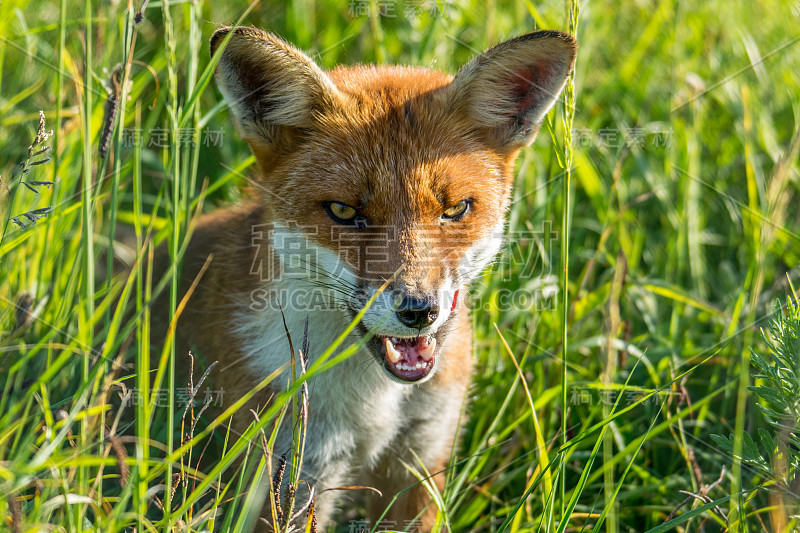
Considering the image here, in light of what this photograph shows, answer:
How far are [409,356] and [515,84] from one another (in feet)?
4.51

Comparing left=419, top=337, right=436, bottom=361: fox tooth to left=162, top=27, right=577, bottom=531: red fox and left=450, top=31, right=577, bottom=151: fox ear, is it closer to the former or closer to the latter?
left=162, top=27, right=577, bottom=531: red fox

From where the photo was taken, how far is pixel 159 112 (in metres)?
4.57

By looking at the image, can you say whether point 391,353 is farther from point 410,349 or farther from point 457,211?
point 457,211

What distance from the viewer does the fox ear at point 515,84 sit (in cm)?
299

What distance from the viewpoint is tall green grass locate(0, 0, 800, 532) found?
8.26 ft

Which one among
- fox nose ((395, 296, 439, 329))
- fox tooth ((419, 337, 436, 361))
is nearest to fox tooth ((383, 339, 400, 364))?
fox tooth ((419, 337, 436, 361))

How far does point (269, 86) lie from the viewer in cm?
314

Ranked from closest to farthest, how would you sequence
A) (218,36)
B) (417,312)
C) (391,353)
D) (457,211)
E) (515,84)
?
1. (417,312)
2. (218,36)
3. (391,353)
4. (457,211)
5. (515,84)

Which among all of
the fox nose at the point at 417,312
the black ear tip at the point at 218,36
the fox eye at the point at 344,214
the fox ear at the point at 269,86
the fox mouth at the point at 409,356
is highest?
the black ear tip at the point at 218,36

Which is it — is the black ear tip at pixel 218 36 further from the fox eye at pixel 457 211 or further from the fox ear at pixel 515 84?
the fox eye at pixel 457 211

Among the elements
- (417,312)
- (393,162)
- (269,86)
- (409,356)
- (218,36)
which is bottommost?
(409,356)

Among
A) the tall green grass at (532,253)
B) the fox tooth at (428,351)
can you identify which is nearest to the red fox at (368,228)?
the fox tooth at (428,351)

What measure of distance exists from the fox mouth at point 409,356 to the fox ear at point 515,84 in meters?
1.10

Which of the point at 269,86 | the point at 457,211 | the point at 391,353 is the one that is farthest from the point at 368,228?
the point at 269,86
